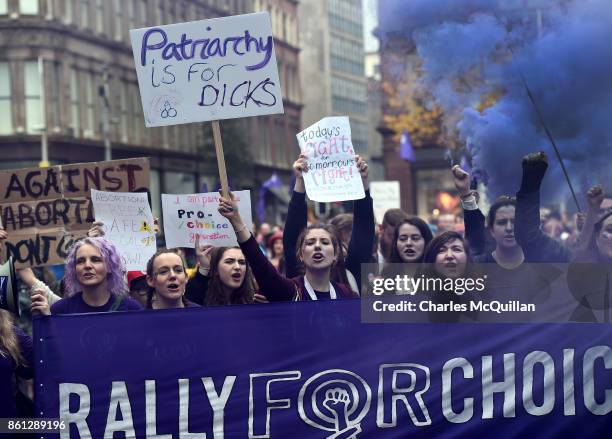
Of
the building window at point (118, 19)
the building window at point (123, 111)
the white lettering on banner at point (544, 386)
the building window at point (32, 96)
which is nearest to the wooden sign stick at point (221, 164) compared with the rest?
the white lettering on banner at point (544, 386)

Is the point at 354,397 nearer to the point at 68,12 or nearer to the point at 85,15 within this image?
the point at 68,12

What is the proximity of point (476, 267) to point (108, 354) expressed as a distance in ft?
5.86

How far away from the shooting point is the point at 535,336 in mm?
6586

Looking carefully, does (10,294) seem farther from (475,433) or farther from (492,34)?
(492,34)

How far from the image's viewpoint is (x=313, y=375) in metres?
6.63

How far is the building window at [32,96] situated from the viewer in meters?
42.3

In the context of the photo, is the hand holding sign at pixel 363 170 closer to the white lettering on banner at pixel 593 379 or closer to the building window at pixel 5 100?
the white lettering on banner at pixel 593 379

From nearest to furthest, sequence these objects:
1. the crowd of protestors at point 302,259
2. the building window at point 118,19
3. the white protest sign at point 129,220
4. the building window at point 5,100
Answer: the crowd of protestors at point 302,259
the white protest sign at point 129,220
the building window at point 5,100
the building window at point 118,19

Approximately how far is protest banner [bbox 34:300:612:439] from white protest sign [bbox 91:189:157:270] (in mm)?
2324

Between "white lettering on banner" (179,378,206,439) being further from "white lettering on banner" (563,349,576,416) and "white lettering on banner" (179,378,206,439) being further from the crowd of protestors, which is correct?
"white lettering on banner" (563,349,576,416)

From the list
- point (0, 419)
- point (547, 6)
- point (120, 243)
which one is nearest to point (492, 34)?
point (547, 6)

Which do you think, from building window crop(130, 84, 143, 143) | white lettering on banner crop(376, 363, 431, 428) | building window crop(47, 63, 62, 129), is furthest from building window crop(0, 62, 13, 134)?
white lettering on banner crop(376, 363, 431, 428)

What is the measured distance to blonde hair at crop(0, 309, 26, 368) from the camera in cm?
667

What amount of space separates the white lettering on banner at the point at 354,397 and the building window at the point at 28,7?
37318mm
